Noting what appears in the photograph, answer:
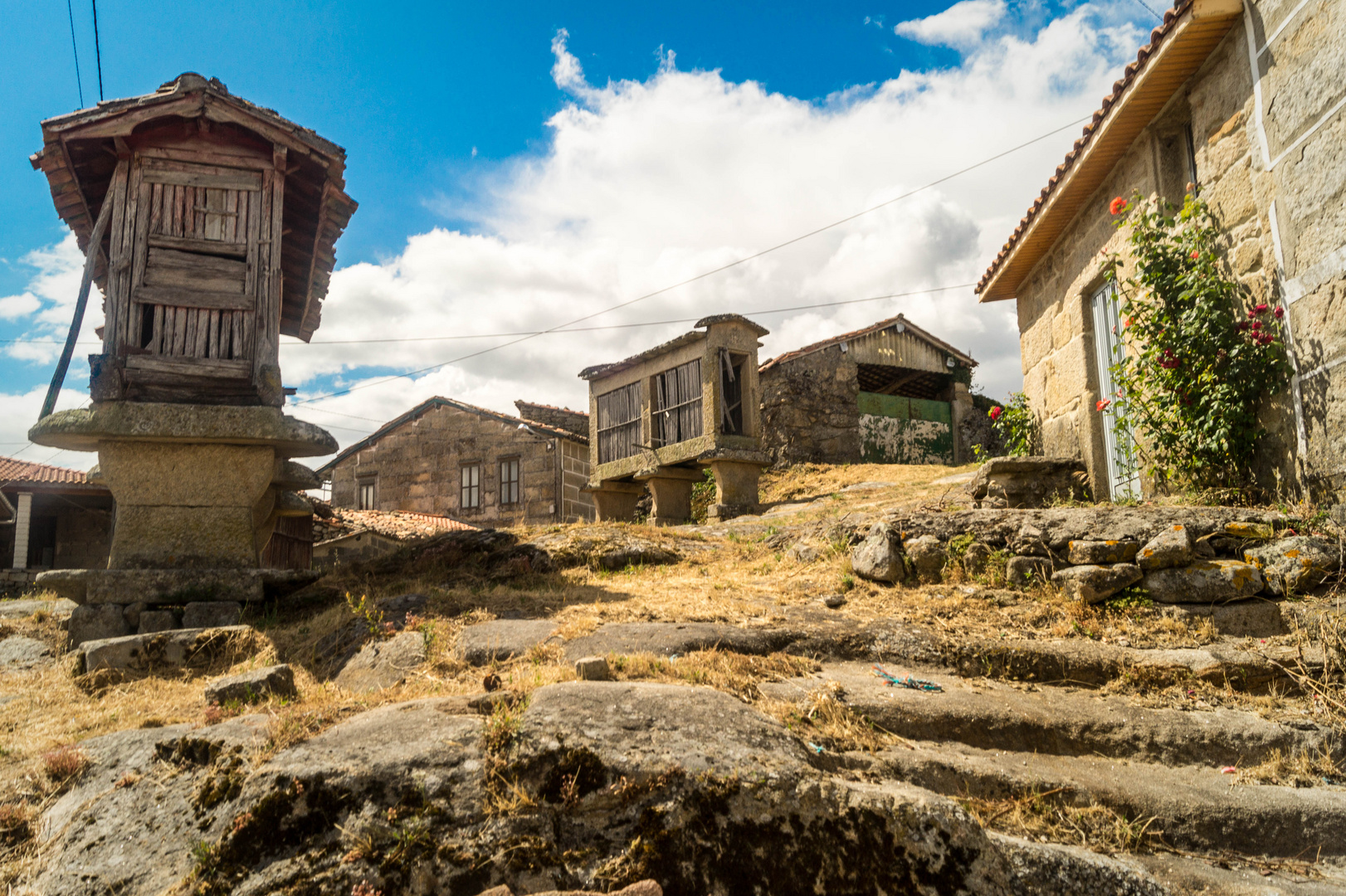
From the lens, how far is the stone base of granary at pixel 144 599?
20.0ft

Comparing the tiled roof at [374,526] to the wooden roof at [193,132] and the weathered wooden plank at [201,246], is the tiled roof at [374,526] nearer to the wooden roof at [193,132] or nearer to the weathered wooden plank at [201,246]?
the wooden roof at [193,132]

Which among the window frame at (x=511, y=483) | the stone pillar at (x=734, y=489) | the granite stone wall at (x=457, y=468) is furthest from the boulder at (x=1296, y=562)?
the window frame at (x=511, y=483)

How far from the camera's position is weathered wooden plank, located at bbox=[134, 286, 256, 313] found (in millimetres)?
6797

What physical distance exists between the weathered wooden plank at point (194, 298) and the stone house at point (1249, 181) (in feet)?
25.3

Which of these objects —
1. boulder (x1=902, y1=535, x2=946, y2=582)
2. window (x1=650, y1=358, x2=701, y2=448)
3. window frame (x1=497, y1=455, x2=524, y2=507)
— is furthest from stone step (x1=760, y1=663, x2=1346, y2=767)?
window frame (x1=497, y1=455, x2=524, y2=507)

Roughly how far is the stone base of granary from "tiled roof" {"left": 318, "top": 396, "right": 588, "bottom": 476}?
43.5 ft

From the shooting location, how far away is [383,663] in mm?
4887

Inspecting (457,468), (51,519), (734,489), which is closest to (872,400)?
(734,489)

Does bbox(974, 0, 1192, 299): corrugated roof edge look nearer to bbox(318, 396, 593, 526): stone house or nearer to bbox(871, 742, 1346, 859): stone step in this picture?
bbox(871, 742, 1346, 859): stone step

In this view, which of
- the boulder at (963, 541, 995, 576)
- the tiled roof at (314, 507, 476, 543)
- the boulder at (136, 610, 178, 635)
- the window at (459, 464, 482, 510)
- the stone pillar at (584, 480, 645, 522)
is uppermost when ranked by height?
the window at (459, 464, 482, 510)

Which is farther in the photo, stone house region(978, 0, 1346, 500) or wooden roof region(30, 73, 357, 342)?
wooden roof region(30, 73, 357, 342)

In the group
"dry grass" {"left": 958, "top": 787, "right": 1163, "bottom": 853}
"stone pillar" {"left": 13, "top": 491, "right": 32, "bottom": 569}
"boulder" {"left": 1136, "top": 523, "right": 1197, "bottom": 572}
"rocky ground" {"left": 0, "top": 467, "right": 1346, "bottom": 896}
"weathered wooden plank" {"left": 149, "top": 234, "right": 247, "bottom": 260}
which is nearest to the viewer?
"rocky ground" {"left": 0, "top": 467, "right": 1346, "bottom": 896}

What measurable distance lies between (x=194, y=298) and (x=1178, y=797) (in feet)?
25.6

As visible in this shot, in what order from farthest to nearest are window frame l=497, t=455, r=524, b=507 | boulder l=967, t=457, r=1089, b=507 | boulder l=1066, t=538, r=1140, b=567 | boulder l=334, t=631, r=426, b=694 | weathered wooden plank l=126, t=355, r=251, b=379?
1. window frame l=497, t=455, r=524, b=507
2. boulder l=967, t=457, r=1089, b=507
3. weathered wooden plank l=126, t=355, r=251, b=379
4. boulder l=1066, t=538, r=1140, b=567
5. boulder l=334, t=631, r=426, b=694
